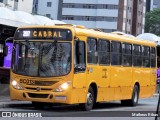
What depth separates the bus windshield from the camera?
16734 millimetres

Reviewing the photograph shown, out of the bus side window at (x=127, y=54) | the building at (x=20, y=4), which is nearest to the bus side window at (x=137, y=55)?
the bus side window at (x=127, y=54)

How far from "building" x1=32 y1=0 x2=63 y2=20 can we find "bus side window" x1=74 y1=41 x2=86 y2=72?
96.0m

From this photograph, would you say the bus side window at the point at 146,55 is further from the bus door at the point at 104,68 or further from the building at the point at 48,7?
the building at the point at 48,7

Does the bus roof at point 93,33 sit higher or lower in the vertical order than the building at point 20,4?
lower

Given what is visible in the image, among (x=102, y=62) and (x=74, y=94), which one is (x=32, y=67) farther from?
(x=102, y=62)

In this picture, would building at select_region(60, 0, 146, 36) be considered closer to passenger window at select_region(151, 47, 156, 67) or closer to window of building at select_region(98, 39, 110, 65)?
passenger window at select_region(151, 47, 156, 67)

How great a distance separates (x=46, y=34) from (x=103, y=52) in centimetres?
286

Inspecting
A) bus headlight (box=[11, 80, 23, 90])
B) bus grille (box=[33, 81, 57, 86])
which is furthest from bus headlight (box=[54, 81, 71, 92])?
bus headlight (box=[11, 80, 23, 90])

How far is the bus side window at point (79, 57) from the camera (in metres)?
17.0

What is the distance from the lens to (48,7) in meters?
114

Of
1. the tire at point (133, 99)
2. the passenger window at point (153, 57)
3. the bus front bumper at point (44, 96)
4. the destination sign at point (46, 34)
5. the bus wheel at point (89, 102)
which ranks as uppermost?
the destination sign at point (46, 34)

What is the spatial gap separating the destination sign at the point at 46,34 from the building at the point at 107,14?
286 ft

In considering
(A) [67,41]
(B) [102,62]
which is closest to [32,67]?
(A) [67,41]

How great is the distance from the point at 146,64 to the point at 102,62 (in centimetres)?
558
